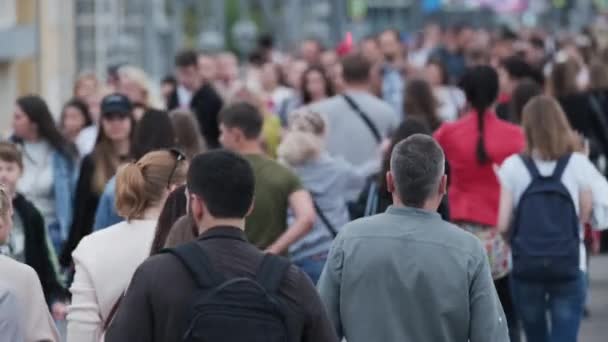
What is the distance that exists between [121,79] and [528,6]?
53153 millimetres

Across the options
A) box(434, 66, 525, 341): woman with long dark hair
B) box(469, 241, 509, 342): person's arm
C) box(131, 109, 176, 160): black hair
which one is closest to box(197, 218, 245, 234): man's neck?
box(469, 241, 509, 342): person's arm

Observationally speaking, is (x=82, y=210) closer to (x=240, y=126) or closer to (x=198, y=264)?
(x=240, y=126)

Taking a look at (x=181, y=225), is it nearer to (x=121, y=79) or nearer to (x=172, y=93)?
(x=121, y=79)

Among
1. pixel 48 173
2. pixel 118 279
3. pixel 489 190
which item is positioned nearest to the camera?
pixel 118 279

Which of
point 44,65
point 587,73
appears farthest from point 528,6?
point 587,73

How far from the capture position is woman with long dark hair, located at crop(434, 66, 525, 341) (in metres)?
10.9

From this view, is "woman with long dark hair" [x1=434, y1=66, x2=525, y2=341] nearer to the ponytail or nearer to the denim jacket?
the denim jacket

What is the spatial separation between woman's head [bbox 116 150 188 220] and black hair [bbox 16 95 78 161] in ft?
15.1

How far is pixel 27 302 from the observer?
21.7 feet

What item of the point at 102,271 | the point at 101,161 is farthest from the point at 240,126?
the point at 102,271

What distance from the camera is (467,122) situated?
11148 millimetres

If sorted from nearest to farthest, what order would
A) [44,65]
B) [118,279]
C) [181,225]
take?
[181,225] → [118,279] → [44,65]

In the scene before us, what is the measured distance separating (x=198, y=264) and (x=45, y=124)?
6.69 meters

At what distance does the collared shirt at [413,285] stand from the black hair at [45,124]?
18.5 ft
